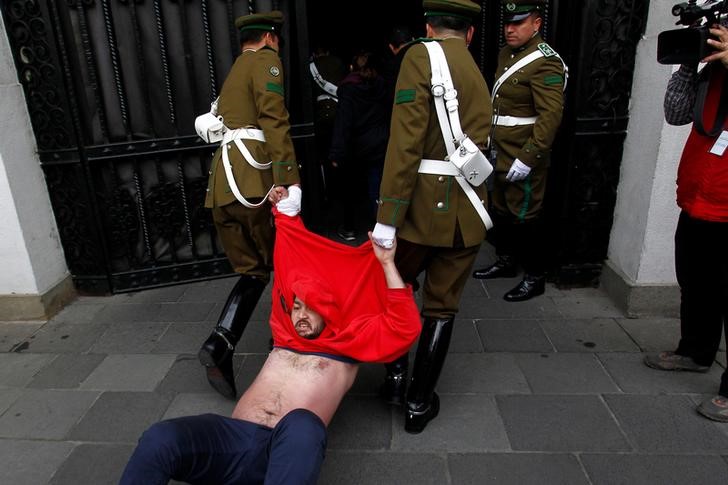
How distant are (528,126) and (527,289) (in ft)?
3.94

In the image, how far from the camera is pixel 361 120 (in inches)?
185

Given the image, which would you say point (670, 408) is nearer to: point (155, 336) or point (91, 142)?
point (155, 336)

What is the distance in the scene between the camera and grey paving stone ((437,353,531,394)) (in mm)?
2979

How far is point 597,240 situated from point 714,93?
168 cm

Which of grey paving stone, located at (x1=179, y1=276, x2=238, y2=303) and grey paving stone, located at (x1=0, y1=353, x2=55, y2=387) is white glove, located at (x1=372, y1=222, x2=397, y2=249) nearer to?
grey paving stone, located at (x1=179, y1=276, x2=238, y2=303)

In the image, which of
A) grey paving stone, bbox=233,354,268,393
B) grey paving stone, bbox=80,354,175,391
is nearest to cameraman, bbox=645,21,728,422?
grey paving stone, bbox=233,354,268,393

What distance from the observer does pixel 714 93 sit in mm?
2506

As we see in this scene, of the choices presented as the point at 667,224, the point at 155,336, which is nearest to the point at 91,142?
the point at 155,336

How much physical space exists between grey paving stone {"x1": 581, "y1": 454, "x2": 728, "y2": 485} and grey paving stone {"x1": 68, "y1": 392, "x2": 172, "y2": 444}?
2146mm

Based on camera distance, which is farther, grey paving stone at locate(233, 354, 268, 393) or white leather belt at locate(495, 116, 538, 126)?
white leather belt at locate(495, 116, 538, 126)

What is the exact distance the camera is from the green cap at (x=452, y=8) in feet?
7.52

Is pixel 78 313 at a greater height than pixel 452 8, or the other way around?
pixel 452 8

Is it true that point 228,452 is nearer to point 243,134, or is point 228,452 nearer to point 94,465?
point 94,465

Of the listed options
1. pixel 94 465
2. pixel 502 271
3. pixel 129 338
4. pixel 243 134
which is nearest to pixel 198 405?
pixel 94 465
